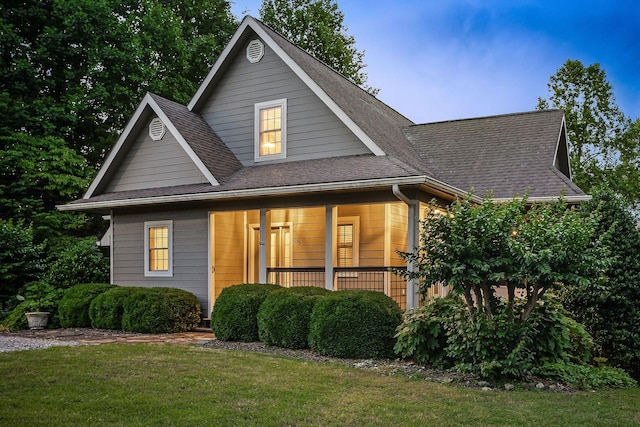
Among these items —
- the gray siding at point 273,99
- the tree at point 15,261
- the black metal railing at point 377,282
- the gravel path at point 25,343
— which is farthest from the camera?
the tree at point 15,261

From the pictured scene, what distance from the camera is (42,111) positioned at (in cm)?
2025

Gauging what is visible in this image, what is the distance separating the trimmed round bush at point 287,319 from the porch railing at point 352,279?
1.77 meters

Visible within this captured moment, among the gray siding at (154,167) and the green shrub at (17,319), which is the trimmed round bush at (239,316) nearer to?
the gray siding at (154,167)

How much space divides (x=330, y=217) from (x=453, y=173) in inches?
177

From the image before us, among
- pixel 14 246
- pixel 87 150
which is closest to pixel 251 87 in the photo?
pixel 14 246

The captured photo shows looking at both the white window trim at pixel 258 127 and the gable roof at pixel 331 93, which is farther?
the white window trim at pixel 258 127

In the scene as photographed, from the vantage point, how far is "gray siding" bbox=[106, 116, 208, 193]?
1370 centimetres

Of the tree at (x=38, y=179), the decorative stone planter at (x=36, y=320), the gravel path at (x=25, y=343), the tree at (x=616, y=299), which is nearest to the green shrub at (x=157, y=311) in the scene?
the gravel path at (x=25, y=343)

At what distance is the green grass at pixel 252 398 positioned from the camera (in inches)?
213

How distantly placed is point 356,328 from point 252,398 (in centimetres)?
Answer: 333

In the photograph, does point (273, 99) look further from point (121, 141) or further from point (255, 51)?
point (121, 141)

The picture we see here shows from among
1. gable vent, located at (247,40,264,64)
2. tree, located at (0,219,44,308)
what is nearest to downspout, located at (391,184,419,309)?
gable vent, located at (247,40,264,64)

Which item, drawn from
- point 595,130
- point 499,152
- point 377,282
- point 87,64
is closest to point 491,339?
point 377,282

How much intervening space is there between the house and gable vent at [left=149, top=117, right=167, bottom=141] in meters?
0.03
